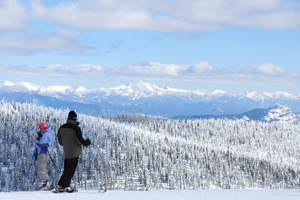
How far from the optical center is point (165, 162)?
87250 millimetres

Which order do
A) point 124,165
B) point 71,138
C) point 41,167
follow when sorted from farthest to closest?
point 124,165
point 41,167
point 71,138

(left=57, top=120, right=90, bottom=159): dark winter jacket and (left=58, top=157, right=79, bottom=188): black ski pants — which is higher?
(left=57, top=120, right=90, bottom=159): dark winter jacket

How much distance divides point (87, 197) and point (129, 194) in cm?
234

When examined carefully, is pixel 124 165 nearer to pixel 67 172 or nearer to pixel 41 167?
pixel 41 167

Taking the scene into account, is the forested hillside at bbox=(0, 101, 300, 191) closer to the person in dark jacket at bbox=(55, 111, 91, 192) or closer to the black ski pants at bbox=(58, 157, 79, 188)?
the black ski pants at bbox=(58, 157, 79, 188)

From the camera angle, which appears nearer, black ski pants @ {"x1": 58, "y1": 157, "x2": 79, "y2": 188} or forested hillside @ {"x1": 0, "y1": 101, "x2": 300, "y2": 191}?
black ski pants @ {"x1": 58, "y1": 157, "x2": 79, "y2": 188}

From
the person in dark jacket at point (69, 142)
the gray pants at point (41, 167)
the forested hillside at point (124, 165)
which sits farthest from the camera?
the forested hillside at point (124, 165)

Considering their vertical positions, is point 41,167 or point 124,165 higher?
point 41,167

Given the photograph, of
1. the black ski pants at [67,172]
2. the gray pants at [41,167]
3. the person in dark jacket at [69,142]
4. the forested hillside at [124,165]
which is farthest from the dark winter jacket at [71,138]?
the forested hillside at [124,165]

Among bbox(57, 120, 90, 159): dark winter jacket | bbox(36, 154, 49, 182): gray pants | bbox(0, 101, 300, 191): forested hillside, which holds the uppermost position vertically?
bbox(57, 120, 90, 159): dark winter jacket

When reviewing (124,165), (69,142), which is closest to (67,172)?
(69,142)

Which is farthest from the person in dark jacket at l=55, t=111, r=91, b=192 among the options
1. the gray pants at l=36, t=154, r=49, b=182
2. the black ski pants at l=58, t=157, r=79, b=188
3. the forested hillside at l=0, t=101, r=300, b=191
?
the forested hillside at l=0, t=101, r=300, b=191

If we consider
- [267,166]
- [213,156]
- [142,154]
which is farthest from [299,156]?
[142,154]

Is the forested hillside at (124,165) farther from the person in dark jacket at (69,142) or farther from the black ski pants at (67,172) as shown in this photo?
the person in dark jacket at (69,142)
